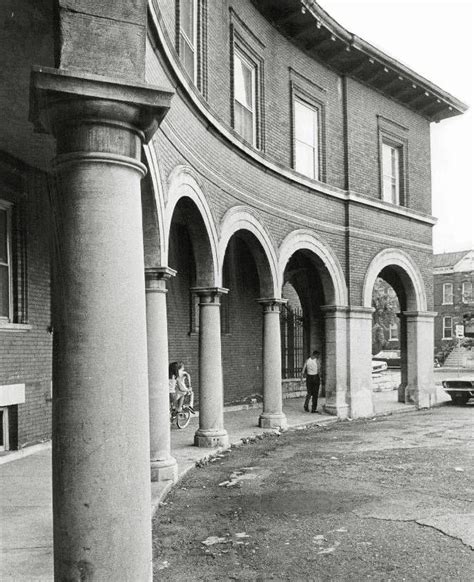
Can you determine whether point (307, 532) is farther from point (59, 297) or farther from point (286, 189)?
point (286, 189)

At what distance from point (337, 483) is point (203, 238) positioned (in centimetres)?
423

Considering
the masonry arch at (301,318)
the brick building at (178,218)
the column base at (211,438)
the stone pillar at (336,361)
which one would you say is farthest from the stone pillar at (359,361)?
the column base at (211,438)

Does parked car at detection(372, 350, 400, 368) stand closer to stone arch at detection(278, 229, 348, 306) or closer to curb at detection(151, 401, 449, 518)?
curb at detection(151, 401, 449, 518)

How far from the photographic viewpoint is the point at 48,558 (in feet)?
17.6

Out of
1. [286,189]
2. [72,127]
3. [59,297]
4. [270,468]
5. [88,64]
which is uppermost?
[286,189]

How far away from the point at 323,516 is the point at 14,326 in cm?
509

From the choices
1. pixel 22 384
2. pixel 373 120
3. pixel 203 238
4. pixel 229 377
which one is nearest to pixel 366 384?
pixel 229 377

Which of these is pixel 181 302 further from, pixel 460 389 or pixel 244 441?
pixel 460 389

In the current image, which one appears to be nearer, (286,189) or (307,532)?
(307,532)

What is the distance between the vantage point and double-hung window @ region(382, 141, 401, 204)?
19.2m

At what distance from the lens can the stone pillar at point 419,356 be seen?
19.5 meters

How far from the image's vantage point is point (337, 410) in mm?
16484

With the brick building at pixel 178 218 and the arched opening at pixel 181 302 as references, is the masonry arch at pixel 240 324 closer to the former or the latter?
the brick building at pixel 178 218

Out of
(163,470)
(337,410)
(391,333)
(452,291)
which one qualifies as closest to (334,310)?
(337,410)
